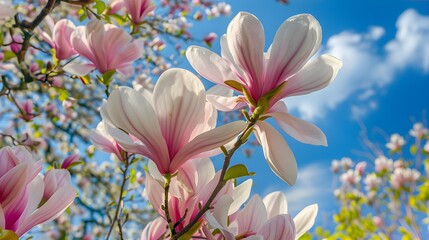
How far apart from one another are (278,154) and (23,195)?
29 centimetres

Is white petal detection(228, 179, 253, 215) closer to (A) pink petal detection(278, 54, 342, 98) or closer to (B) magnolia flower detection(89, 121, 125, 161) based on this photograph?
Answer: (A) pink petal detection(278, 54, 342, 98)

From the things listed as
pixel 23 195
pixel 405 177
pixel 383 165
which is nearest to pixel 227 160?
pixel 23 195

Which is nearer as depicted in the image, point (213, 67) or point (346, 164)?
point (213, 67)

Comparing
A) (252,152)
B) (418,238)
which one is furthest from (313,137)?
(252,152)

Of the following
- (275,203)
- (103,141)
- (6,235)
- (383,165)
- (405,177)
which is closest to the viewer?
(6,235)

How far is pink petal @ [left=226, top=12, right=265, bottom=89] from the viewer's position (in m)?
0.50

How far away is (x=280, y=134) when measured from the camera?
507 mm

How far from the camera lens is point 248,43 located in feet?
1.64

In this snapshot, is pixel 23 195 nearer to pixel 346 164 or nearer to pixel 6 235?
pixel 6 235

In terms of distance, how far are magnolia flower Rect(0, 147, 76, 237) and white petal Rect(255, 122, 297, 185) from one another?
0.24 meters

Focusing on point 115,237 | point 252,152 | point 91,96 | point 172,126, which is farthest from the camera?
point 252,152

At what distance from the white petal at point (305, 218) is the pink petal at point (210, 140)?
0.20 m

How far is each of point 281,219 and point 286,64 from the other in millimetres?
176

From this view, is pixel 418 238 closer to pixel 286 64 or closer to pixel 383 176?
pixel 383 176
